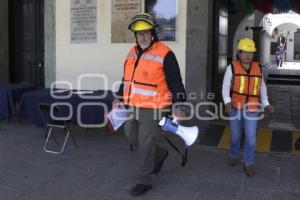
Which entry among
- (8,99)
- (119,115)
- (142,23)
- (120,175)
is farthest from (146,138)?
(8,99)

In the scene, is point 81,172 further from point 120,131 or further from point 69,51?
point 69,51

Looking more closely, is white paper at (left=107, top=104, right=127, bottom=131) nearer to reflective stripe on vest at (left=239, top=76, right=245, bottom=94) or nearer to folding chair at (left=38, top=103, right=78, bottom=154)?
reflective stripe on vest at (left=239, top=76, right=245, bottom=94)

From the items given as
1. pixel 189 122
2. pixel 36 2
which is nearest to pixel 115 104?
pixel 189 122

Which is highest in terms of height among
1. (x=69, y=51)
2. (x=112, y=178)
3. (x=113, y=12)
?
(x=113, y=12)

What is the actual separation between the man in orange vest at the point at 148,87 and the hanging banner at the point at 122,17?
158 inches

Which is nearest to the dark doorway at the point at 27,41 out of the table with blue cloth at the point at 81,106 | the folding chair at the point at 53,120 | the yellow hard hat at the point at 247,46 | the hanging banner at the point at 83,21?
the hanging banner at the point at 83,21

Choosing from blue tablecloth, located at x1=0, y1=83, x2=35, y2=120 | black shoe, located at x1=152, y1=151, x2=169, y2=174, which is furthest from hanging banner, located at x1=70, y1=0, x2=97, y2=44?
black shoe, located at x1=152, y1=151, x2=169, y2=174

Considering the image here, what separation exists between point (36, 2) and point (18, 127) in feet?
11.4

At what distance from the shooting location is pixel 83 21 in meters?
9.35

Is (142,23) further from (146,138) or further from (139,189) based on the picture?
(139,189)

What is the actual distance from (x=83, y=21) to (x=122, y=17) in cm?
90

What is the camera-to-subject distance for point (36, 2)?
10.6 metres

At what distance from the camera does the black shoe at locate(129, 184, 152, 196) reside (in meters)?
4.84

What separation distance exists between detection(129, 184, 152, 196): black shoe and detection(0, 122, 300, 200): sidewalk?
52 millimetres
